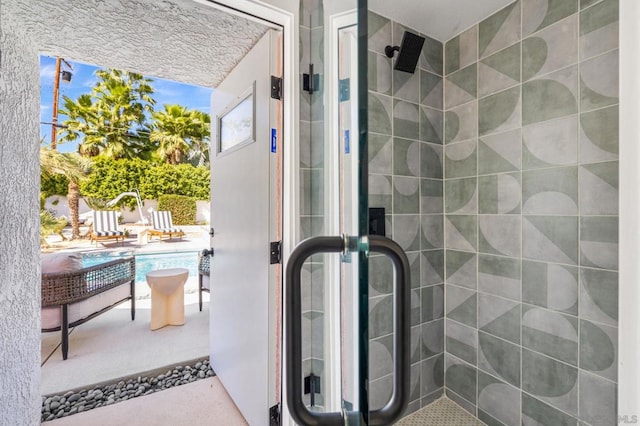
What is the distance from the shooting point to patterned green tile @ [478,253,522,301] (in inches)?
55.4

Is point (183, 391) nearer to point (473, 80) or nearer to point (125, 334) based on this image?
point (125, 334)

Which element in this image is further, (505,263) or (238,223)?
(238,223)

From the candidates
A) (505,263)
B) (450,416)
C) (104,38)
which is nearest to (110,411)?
(450,416)

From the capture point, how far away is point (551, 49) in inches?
50.0

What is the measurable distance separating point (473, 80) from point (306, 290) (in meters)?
1.48

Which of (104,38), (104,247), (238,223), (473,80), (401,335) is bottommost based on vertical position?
(104,247)

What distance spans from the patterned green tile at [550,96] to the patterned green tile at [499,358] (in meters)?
1.13

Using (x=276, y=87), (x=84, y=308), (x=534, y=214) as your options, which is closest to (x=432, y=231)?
(x=534, y=214)

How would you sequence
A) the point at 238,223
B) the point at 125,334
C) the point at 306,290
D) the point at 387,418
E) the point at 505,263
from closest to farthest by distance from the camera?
the point at 387,418, the point at 306,290, the point at 505,263, the point at 238,223, the point at 125,334

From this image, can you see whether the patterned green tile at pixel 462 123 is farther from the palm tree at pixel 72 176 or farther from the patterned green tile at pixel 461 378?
the palm tree at pixel 72 176
